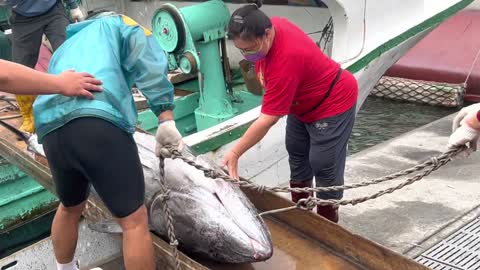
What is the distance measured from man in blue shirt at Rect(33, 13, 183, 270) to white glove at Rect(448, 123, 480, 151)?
1.38 metres

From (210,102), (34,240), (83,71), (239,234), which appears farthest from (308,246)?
(34,240)

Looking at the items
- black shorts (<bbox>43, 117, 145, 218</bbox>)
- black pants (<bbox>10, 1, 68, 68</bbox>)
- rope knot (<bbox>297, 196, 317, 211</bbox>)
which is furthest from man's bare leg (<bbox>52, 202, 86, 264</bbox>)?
black pants (<bbox>10, 1, 68, 68</bbox>)

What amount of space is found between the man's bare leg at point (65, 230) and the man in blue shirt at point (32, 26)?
2398 mm

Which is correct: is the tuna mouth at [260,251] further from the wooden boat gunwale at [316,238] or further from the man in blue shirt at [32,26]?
the man in blue shirt at [32,26]

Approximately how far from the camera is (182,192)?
3.27 metres

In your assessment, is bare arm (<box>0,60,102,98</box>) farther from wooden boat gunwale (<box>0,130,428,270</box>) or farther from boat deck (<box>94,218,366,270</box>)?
boat deck (<box>94,218,366,270</box>)

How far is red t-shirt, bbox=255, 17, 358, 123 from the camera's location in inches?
134

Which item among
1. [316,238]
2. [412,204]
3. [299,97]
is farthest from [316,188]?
[412,204]

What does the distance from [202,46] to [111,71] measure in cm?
335

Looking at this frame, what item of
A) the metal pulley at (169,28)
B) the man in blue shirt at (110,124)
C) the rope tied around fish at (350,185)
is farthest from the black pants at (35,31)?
the rope tied around fish at (350,185)

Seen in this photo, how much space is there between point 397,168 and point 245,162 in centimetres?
160

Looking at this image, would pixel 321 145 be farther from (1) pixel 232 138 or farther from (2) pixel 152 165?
(1) pixel 232 138

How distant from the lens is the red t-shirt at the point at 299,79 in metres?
3.41

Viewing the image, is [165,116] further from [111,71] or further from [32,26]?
[32,26]
